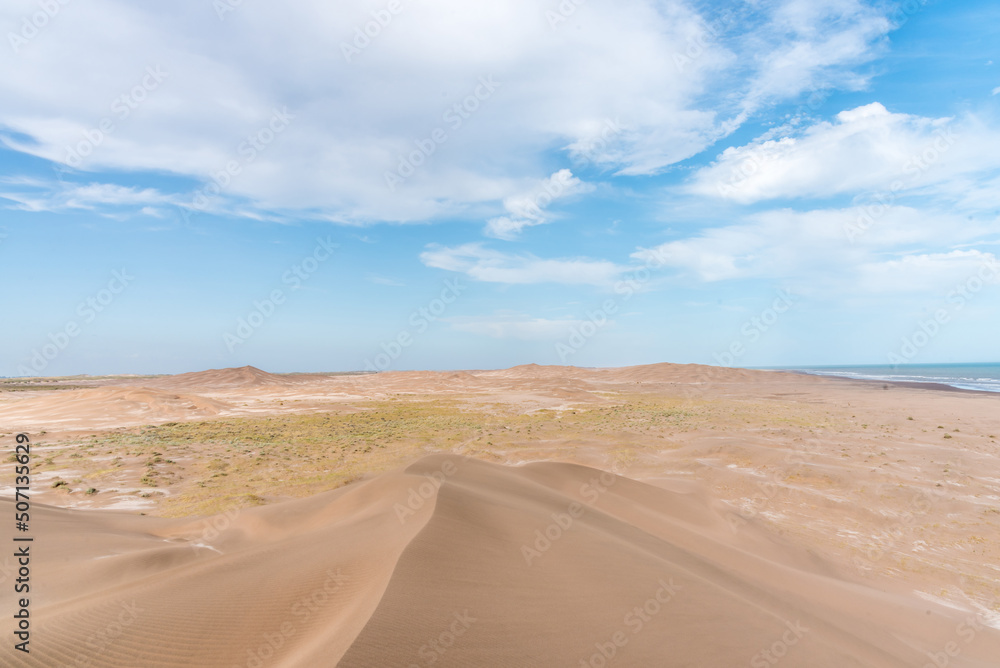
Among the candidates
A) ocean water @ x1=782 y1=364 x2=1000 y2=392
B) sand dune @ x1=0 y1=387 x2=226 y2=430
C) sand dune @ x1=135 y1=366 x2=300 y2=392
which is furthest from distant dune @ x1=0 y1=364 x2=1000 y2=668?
ocean water @ x1=782 y1=364 x2=1000 y2=392

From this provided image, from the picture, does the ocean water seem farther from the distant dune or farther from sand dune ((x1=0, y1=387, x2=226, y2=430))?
sand dune ((x1=0, y1=387, x2=226, y2=430))

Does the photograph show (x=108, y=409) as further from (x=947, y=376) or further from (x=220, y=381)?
(x=947, y=376)

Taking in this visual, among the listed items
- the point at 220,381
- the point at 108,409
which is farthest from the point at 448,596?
the point at 220,381

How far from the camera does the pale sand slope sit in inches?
150

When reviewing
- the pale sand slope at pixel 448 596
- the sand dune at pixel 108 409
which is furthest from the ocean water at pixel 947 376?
the sand dune at pixel 108 409

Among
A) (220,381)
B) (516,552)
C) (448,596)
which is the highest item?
(220,381)

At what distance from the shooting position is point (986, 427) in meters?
20.6

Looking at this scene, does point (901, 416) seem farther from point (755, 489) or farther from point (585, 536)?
point (585, 536)

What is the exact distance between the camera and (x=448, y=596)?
437 centimetres

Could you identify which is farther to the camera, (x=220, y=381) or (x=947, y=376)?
(x=947, y=376)

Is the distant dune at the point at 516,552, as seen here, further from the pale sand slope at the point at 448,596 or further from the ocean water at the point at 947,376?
the ocean water at the point at 947,376

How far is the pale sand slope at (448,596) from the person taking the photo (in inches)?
150

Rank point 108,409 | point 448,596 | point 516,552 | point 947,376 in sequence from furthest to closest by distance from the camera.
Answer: point 947,376 < point 108,409 < point 516,552 < point 448,596

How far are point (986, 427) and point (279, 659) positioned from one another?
29.4 m
